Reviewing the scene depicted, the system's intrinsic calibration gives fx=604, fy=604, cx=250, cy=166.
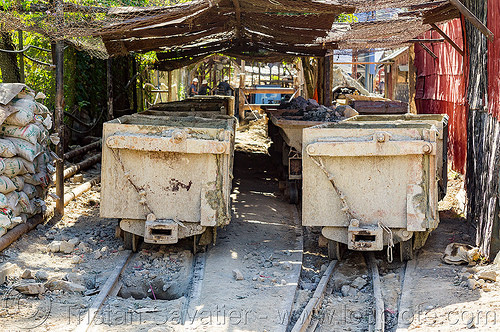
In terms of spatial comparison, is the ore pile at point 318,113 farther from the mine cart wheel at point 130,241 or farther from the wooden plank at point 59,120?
the mine cart wheel at point 130,241

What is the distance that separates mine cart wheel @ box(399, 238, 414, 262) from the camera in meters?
7.46

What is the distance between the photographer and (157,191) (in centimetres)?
747

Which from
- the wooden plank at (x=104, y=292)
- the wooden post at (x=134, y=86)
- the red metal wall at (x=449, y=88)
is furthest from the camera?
the wooden post at (x=134, y=86)

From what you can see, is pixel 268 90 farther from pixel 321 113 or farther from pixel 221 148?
pixel 221 148

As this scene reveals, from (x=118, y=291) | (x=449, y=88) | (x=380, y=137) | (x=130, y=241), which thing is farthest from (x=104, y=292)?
(x=449, y=88)

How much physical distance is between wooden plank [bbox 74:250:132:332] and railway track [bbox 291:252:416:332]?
5.99ft

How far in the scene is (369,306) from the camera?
6215mm

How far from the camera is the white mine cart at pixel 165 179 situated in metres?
7.26

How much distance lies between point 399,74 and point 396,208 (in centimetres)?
2029

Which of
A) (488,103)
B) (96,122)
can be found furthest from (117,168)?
(96,122)

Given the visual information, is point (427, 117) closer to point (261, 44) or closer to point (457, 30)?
point (457, 30)

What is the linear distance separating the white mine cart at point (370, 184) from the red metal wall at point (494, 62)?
1125 millimetres

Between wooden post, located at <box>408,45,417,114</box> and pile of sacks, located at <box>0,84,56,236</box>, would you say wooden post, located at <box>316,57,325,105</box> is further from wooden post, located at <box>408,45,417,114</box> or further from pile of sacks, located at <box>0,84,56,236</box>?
pile of sacks, located at <box>0,84,56,236</box>

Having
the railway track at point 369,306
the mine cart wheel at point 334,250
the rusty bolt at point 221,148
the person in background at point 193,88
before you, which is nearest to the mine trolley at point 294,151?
the mine cart wheel at point 334,250
